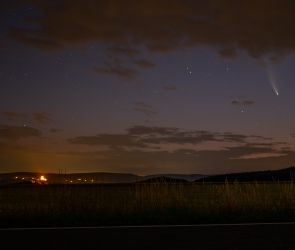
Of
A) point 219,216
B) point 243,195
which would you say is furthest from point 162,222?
point 243,195

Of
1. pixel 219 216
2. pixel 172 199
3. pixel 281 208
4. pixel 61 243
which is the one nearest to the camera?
pixel 61 243

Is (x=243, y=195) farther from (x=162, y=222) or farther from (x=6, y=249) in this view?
(x=6, y=249)

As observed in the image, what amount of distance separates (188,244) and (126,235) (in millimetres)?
1070

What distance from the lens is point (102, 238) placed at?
730 cm

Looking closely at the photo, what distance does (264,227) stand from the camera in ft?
26.2

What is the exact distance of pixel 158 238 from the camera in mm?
7297

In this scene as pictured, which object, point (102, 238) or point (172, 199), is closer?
point (102, 238)

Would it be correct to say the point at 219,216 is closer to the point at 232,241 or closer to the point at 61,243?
the point at 232,241

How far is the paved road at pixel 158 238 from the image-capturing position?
680cm

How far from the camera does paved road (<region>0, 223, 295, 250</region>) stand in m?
6.80

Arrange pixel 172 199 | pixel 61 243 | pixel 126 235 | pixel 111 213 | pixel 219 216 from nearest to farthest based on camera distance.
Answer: pixel 61 243 → pixel 126 235 → pixel 219 216 → pixel 111 213 → pixel 172 199


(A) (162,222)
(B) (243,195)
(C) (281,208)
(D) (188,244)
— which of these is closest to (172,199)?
(B) (243,195)

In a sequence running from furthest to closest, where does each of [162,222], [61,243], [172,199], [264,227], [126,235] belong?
[172,199]
[162,222]
[264,227]
[126,235]
[61,243]

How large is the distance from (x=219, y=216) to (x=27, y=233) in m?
5.26
